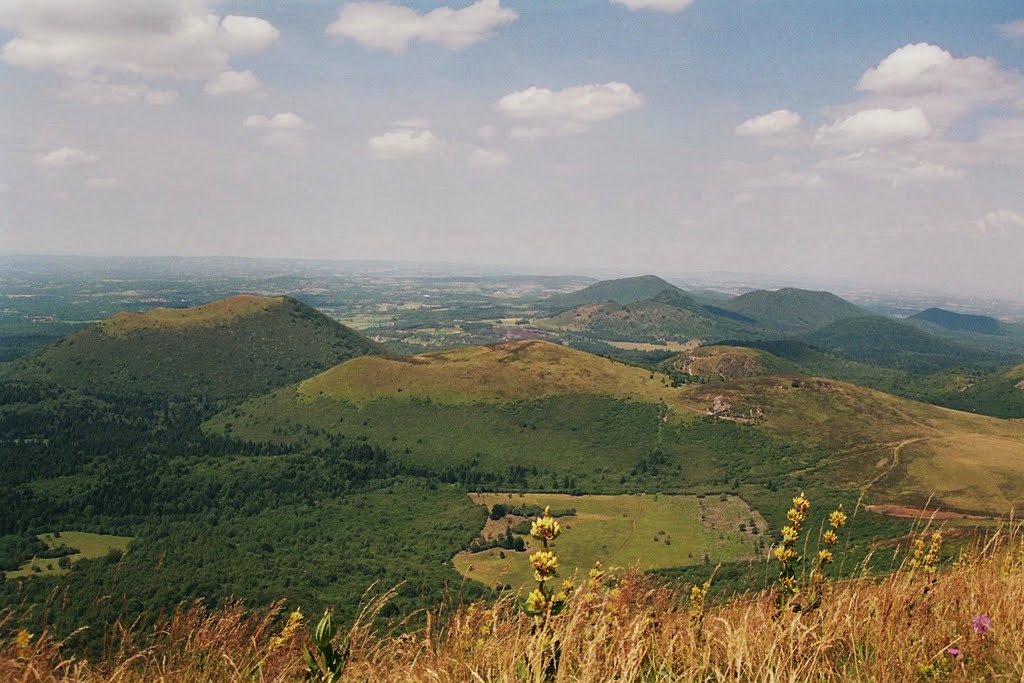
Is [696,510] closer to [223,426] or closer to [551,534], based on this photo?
[551,534]

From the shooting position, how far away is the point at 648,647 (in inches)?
187

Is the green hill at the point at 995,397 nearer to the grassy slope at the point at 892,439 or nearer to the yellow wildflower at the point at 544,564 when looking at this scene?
the grassy slope at the point at 892,439

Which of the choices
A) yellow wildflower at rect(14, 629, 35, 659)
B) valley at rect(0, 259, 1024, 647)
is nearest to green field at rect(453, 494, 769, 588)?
valley at rect(0, 259, 1024, 647)

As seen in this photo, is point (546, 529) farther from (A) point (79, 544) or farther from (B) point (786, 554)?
(A) point (79, 544)

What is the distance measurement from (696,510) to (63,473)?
13260cm

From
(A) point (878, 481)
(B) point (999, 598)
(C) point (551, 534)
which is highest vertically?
(C) point (551, 534)

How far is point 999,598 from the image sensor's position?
18.7 feet

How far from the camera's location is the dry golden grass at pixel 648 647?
4.22 meters

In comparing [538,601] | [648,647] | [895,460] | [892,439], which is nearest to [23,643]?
[538,601]

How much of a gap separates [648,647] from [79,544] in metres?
115

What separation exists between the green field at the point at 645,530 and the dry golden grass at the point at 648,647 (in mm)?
72001

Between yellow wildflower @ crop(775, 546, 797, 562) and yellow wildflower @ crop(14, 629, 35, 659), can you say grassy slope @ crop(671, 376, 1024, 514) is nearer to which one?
yellow wildflower @ crop(775, 546, 797, 562)

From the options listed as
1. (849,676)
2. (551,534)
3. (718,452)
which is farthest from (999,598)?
(718,452)

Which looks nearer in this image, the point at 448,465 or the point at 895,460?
the point at 895,460
